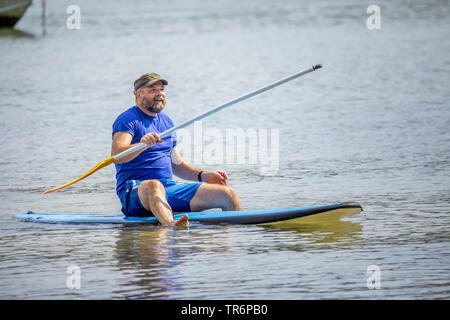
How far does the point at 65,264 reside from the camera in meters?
6.59

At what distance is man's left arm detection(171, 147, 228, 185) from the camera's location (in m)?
7.63

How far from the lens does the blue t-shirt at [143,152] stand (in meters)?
7.38

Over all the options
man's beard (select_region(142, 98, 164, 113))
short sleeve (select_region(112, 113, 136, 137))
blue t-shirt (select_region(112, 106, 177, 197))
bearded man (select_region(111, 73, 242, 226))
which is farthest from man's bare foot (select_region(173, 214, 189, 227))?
man's beard (select_region(142, 98, 164, 113))

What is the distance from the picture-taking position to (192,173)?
777 cm

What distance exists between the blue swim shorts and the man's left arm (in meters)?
0.22

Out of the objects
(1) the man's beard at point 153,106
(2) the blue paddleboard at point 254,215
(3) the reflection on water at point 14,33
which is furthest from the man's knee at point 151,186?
(3) the reflection on water at point 14,33

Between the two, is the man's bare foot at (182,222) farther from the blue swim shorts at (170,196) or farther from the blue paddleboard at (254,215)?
the blue swim shorts at (170,196)

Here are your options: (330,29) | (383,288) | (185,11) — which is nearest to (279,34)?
(330,29)

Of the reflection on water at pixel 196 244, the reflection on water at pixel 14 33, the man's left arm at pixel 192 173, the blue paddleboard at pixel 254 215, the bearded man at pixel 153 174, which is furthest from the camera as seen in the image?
the reflection on water at pixel 14 33

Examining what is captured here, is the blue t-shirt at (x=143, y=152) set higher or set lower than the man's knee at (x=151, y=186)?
higher

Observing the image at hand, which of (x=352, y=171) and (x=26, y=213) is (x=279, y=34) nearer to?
(x=352, y=171)

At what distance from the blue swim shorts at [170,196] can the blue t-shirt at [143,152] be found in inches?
2.9

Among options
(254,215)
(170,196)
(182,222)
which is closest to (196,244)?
(182,222)

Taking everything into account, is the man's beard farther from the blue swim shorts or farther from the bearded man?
the blue swim shorts
